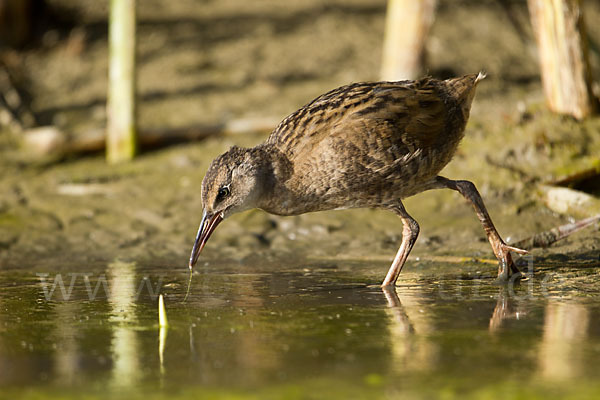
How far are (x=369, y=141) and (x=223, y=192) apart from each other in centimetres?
105

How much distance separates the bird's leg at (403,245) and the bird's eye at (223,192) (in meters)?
1.25

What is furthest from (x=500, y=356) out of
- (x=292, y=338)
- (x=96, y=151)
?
(x=96, y=151)

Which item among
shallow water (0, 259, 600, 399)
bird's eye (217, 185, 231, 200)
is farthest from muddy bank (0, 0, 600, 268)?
bird's eye (217, 185, 231, 200)

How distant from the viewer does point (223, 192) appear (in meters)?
6.17

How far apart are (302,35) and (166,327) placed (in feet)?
29.8

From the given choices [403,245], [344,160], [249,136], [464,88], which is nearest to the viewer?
[344,160]

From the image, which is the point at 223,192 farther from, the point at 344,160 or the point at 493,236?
the point at 493,236

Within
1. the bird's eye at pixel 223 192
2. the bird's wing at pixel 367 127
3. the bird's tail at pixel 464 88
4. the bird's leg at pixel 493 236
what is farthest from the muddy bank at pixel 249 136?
Answer: the bird's eye at pixel 223 192

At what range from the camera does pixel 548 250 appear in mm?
7234

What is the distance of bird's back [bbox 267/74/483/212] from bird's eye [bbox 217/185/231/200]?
1.47 ft

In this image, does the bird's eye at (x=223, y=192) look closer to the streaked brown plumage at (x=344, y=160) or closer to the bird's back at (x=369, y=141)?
the streaked brown plumage at (x=344, y=160)

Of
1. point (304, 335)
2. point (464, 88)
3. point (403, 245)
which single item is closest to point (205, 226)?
point (403, 245)

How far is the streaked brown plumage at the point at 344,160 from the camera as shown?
243 inches

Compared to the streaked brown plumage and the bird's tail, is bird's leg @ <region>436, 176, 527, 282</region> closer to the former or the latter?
the streaked brown plumage
